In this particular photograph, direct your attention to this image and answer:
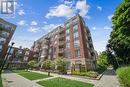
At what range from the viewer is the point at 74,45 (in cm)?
4312

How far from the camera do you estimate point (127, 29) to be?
50.2ft

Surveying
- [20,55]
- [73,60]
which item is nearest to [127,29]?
[73,60]

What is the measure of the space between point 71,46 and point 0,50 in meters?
31.1

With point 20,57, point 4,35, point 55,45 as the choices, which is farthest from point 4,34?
point 55,45

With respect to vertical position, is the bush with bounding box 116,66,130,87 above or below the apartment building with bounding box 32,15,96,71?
below

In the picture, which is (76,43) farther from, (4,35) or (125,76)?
(125,76)

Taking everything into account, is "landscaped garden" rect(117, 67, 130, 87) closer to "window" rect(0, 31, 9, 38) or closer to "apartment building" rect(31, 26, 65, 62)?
"apartment building" rect(31, 26, 65, 62)

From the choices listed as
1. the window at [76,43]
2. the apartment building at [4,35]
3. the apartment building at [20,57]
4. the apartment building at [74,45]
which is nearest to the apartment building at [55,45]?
the apartment building at [74,45]

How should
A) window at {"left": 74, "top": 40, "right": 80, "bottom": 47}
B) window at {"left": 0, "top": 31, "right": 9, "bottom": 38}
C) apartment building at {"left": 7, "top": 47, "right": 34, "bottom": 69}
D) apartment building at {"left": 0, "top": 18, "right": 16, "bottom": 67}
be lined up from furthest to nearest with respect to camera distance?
apartment building at {"left": 7, "top": 47, "right": 34, "bottom": 69} → window at {"left": 0, "top": 31, "right": 9, "bottom": 38} → apartment building at {"left": 0, "top": 18, "right": 16, "bottom": 67} → window at {"left": 74, "top": 40, "right": 80, "bottom": 47}

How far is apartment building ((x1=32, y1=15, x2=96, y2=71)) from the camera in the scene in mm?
39812

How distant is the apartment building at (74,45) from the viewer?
39.8 meters

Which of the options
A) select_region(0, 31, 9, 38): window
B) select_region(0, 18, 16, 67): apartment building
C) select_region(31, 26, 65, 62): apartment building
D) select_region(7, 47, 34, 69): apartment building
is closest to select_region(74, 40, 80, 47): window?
select_region(31, 26, 65, 62): apartment building

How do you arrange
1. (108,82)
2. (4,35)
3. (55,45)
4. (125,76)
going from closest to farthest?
(125,76)
(108,82)
(55,45)
(4,35)

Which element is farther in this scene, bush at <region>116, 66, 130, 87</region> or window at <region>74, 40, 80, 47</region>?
window at <region>74, 40, 80, 47</region>
